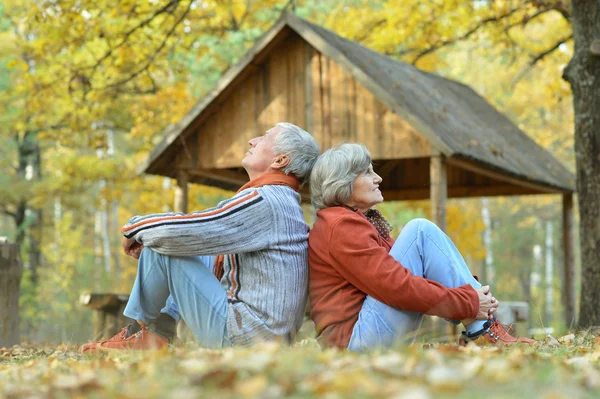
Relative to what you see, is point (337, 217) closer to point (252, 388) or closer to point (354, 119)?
point (252, 388)

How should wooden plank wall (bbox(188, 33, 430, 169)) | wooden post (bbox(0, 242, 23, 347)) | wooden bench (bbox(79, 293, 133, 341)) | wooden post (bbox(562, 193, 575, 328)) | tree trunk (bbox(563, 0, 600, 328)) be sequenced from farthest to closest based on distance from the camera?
wooden post (bbox(562, 193, 575, 328)), wooden plank wall (bbox(188, 33, 430, 169)), wooden bench (bbox(79, 293, 133, 341)), tree trunk (bbox(563, 0, 600, 328)), wooden post (bbox(0, 242, 23, 347))

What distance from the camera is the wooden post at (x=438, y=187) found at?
9.72 metres

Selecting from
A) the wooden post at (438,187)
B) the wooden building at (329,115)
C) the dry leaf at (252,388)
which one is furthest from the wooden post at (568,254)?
the dry leaf at (252,388)

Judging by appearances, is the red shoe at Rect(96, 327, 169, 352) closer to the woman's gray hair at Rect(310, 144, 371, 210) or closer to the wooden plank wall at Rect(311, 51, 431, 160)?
the woman's gray hair at Rect(310, 144, 371, 210)

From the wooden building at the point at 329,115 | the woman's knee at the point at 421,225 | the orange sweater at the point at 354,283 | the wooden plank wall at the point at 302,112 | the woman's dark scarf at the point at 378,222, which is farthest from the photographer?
the wooden plank wall at the point at 302,112

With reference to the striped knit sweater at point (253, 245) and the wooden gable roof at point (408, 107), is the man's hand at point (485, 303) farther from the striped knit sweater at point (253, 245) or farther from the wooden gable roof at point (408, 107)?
the wooden gable roof at point (408, 107)

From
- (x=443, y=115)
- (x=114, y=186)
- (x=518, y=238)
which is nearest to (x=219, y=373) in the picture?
(x=443, y=115)

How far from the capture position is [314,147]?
15.1 feet

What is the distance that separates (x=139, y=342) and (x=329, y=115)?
634 centimetres

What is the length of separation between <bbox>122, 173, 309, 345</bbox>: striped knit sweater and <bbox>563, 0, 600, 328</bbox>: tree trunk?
14.0 ft

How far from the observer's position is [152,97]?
60.6 feet

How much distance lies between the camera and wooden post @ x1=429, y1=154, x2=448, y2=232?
972 centimetres

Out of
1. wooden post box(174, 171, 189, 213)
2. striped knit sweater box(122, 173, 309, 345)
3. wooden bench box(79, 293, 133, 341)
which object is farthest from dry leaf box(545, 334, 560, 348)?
wooden post box(174, 171, 189, 213)

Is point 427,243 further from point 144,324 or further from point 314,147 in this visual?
point 144,324
